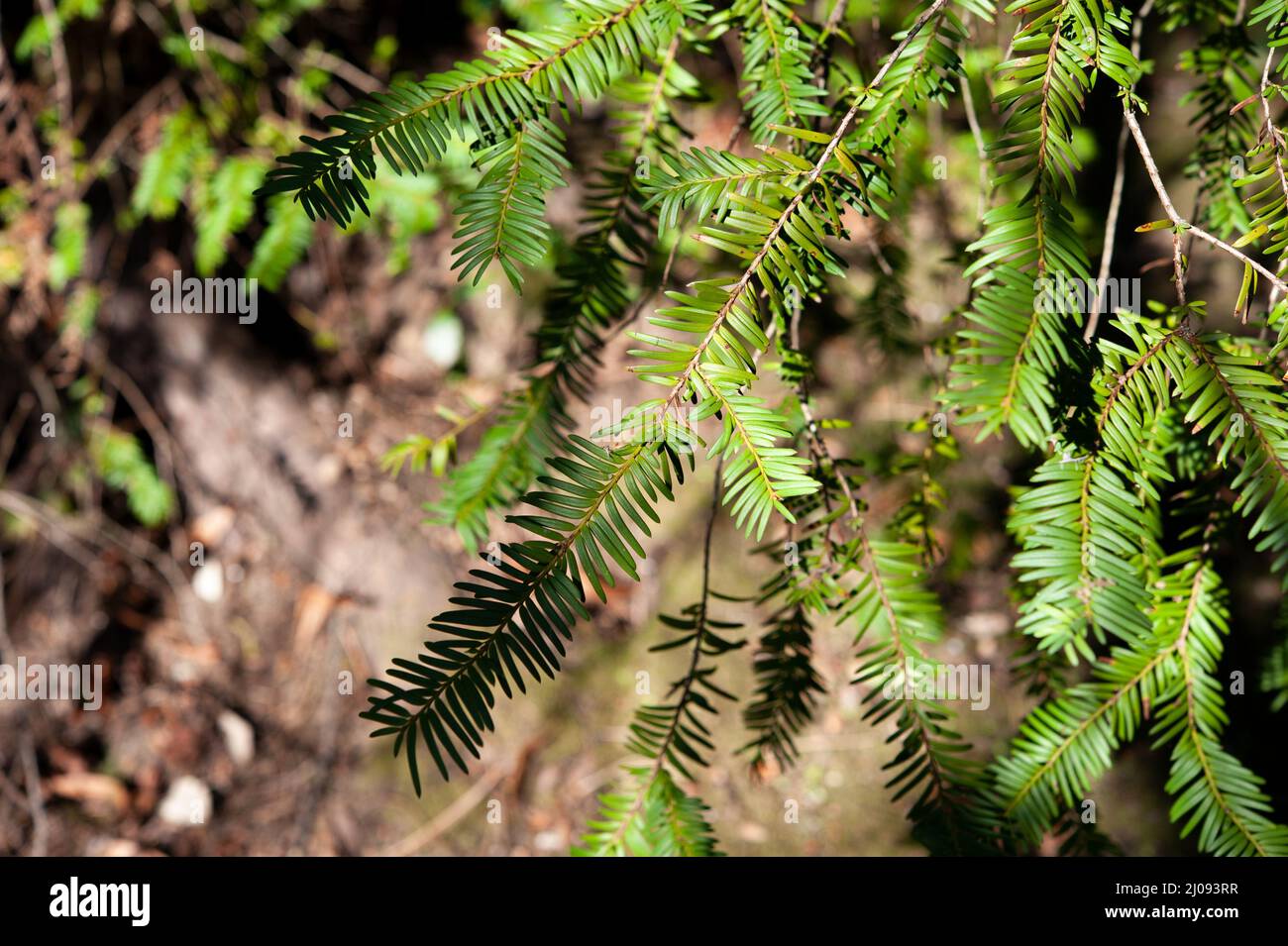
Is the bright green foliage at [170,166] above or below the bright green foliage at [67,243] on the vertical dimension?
above

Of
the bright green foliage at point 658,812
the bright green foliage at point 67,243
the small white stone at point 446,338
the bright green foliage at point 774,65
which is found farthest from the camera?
the small white stone at point 446,338

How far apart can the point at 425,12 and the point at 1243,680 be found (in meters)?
3.08

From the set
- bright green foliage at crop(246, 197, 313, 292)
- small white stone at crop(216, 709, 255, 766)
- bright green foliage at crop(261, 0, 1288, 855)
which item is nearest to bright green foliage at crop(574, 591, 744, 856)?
bright green foliage at crop(261, 0, 1288, 855)

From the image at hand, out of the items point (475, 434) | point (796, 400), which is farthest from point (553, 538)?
point (475, 434)

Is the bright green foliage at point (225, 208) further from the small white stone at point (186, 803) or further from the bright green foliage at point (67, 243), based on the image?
the small white stone at point (186, 803)

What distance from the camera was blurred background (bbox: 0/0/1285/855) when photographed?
2.37 meters

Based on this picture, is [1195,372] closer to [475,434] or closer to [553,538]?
[553,538]

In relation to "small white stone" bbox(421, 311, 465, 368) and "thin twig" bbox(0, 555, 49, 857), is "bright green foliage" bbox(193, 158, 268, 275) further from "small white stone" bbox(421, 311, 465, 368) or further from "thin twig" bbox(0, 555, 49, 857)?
"thin twig" bbox(0, 555, 49, 857)

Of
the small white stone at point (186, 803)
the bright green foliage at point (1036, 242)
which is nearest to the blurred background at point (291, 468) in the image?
the small white stone at point (186, 803)

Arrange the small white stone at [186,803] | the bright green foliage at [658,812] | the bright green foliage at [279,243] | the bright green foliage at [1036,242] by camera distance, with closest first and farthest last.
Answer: the bright green foliage at [1036,242], the bright green foliage at [658,812], the bright green foliage at [279,243], the small white stone at [186,803]

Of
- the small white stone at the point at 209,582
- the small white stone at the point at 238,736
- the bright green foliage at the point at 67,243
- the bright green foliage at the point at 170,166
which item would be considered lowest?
the small white stone at the point at 238,736

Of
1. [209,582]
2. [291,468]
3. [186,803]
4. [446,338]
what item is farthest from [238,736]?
[446,338]

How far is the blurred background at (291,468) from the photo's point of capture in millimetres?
2369

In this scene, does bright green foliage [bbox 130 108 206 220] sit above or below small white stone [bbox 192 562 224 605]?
above
